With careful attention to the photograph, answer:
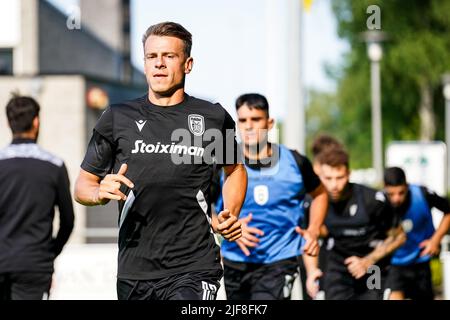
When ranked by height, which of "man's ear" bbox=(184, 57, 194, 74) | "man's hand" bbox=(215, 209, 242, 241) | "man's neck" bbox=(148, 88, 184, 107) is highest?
"man's ear" bbox=(184, 57, 194, 74)

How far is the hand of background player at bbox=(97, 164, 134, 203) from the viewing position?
18.0ft

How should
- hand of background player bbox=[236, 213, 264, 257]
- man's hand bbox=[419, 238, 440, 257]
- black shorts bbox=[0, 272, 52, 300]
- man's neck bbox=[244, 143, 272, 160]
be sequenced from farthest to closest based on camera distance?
man's hand bbox=[419, 238, 440, 257], man's neck bbox=[244, 143, 272, 160], hand of background player bbox=[236, 213, 264, 257], black shorts bbox=[0, 272, 52, 300]

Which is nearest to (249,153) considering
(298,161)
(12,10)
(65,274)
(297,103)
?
(298,161)

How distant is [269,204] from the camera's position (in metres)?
8.70

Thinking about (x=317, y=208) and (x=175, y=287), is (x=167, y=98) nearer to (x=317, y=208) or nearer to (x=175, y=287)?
(x=175, y=287)

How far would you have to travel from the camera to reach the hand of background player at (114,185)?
5480mm

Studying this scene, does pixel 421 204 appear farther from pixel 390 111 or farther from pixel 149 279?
pixel 390 111

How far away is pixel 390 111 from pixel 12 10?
2221 centimetres

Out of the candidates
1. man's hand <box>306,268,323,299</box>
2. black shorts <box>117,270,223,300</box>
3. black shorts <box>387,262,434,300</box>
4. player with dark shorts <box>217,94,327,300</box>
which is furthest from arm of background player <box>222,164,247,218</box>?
black shorts <box>387,262,434,300</box>

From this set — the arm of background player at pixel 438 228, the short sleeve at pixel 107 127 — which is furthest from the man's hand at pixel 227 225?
the arm of background player at pixel 438 228

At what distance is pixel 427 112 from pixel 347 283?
109 ft

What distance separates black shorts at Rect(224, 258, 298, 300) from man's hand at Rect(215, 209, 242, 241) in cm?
279

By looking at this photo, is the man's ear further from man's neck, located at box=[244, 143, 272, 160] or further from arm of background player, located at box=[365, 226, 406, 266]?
arm of background player, located at box=[365, 226, 406, 266]
